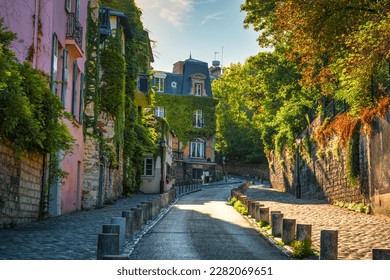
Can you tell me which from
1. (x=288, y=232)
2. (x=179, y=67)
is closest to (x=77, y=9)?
(x=288, y=232)

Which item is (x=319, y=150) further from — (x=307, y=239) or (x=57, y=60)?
(x=307, y=239)

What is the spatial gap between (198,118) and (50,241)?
47.0m

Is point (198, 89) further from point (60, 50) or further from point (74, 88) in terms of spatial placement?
→ point (60, 50)

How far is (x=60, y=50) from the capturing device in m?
17.8

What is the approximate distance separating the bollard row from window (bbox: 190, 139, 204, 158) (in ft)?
108

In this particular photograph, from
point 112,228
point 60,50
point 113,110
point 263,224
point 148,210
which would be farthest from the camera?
point 113,110

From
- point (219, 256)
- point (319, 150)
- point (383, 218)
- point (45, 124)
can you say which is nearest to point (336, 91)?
point (319, 150)

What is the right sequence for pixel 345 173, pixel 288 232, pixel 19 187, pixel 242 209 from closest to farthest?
pixel 288 232 → pixel 19 187 → pixel 242 209 → pixel 345 173

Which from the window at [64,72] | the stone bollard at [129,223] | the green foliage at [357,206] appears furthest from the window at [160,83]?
the stone bollard at [129,223]

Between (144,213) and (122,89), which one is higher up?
(122,89)

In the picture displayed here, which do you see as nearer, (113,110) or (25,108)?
(25,108)

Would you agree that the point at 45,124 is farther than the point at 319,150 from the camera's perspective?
No

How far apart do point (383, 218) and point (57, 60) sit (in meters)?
11.2
